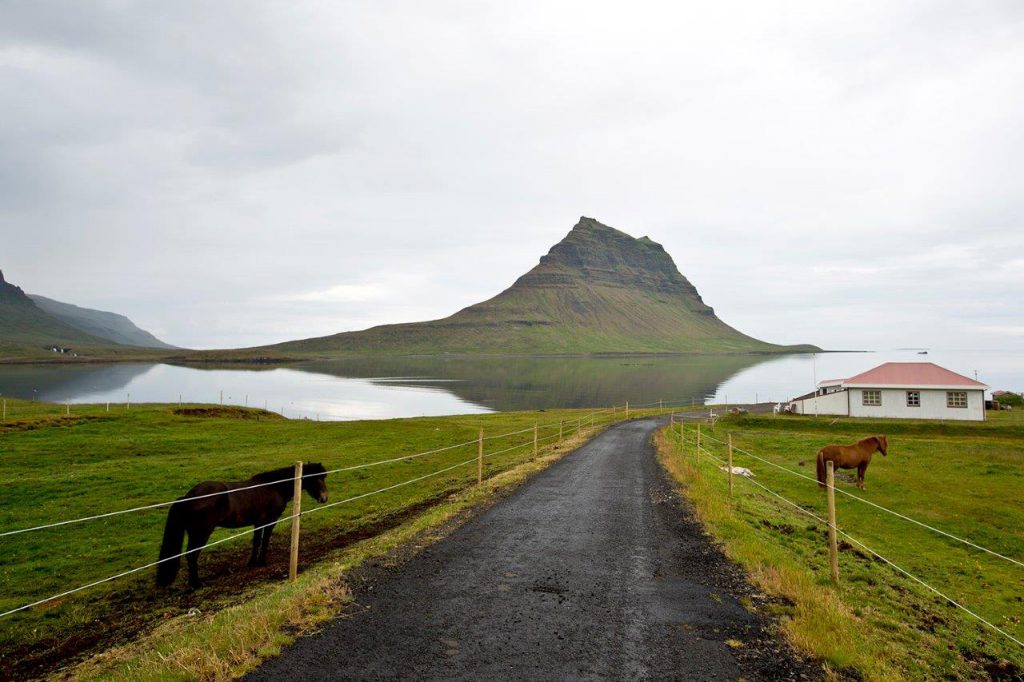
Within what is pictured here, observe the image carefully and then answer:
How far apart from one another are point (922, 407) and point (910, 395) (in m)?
1.51

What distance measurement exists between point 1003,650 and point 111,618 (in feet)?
53.4

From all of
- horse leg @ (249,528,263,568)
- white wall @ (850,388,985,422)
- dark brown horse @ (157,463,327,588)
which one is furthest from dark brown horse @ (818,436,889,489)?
white wall @ (850,388,985,422)


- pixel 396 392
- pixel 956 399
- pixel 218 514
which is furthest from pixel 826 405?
pixel 396 392

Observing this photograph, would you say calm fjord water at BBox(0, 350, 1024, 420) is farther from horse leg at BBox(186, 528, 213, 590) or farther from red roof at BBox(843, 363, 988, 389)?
horse leg at BBox(186, 528, 213, 590)

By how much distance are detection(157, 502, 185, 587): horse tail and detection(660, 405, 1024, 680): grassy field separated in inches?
447

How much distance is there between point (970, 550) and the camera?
16672mm

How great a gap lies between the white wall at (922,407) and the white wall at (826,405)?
3.64ft

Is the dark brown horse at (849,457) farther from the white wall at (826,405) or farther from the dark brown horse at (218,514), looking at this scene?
the white wall at (826,405)

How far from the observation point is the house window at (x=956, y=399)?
52.8 m

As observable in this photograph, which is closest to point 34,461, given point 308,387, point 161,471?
point 161,471

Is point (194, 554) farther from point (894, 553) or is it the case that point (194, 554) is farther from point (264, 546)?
point (894, 553)

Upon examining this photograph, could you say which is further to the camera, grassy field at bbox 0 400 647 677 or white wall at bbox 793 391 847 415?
white wall at bbox 793 391 847 415

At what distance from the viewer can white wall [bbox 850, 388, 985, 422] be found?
52406mm

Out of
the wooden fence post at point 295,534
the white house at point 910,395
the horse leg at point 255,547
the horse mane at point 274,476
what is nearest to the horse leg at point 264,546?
the horse leg at point 255,547
